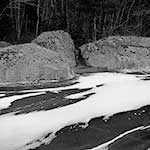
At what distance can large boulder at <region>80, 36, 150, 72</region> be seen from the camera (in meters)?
5.05

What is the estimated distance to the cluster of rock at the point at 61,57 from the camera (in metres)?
3.99

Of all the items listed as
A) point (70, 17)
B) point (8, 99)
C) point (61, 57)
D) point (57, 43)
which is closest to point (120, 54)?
point (57, 43)

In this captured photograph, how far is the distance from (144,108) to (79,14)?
4.24 metres

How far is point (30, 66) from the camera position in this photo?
4035 mm

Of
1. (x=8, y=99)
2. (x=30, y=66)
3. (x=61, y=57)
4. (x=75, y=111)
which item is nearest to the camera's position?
(x=75, y=111)

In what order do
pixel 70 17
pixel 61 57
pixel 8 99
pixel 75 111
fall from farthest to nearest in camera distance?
pixel 70 17 < pixel 61 57 < pixel 8 99 < pixel 75 111

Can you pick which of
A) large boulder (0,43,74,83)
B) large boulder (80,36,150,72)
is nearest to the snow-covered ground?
large boulder (0,43,74,83)

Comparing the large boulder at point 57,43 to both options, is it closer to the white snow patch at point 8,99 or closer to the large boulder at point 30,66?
the large boulder at point 30,66

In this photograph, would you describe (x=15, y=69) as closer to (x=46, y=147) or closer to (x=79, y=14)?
(x=46, y=147)

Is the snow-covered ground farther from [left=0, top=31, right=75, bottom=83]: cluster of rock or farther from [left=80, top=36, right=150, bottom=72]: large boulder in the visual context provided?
[left=80, top=36, right=150, bottom=72]: large boulder

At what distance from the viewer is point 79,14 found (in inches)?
275

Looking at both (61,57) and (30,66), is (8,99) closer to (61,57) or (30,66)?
(30,66)

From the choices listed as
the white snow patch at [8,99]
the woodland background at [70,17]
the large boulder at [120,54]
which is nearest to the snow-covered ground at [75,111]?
the white snow patch at [8,99]

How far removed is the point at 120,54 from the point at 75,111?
2507mm
